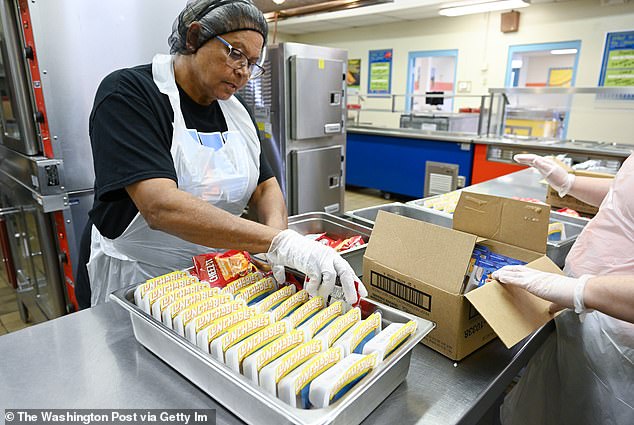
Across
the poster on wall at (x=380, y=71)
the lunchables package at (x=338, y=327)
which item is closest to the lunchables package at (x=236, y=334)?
the lunchables package at (x=338, y=327)

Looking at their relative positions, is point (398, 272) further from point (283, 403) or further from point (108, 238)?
point (108, 238)

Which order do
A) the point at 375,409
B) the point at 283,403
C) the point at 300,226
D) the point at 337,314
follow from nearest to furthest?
the point at 283,403, the point at 375,409, the point at 337,314, the point at 300,226

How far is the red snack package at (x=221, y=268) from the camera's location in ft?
3.32

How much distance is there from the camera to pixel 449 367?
0.90 metres

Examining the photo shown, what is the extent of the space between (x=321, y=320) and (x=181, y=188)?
0.66m

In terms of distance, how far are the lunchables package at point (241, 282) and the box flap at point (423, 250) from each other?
0.28 meters

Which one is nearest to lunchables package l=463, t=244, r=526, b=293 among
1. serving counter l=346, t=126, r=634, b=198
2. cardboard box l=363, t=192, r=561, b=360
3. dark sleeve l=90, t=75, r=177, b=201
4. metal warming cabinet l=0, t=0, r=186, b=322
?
cardboard box l=363, t=192, r=561, b=360

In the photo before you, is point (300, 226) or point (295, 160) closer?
point (300, 226)

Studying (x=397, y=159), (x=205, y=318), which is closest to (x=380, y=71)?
(x=397, y=159)

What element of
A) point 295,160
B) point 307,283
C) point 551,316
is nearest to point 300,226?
point 307,283

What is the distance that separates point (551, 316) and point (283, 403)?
71cm

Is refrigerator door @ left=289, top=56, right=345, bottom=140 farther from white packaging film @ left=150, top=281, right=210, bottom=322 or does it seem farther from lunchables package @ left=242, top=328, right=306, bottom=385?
lunchables package @ left=242, top=328, right=306, bottom=385

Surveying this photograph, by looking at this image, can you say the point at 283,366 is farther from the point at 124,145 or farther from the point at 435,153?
the point at 435,153

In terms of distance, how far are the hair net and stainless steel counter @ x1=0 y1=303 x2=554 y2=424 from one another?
30.7 inches
